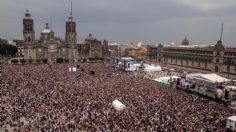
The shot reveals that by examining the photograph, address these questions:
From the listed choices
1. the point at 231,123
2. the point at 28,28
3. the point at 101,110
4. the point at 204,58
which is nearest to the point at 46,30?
the point at 28,28

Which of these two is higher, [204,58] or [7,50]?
[7,50]

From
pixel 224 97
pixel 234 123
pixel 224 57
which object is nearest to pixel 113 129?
pixel 234 123

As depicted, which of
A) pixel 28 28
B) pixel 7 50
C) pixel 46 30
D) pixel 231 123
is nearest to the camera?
pixel 231 123

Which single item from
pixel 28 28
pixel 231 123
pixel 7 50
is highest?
pixel 28 28

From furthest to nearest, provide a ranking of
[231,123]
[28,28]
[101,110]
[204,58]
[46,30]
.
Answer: [46,30] → [28,28] → [204,58] → [101,110] → [231,123]

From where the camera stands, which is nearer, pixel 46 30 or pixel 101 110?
pixel 101 110

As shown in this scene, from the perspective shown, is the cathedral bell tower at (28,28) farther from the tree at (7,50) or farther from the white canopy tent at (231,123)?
the white canopy tent at (231,123)

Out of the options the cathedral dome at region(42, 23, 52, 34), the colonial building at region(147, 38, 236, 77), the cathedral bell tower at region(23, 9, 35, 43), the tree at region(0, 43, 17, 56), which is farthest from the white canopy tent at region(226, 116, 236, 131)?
the tree at region(0, 43, 17, 56)

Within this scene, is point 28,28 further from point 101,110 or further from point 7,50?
point 101,110
